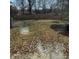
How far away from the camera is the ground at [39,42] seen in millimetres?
2512

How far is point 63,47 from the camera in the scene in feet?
8.29

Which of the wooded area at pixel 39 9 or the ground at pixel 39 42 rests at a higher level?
the wooded area at pixel 39 9

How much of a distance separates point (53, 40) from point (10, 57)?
559 mm

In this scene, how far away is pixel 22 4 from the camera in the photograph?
2.52 m

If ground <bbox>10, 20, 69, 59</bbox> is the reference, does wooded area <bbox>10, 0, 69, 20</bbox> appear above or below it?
above

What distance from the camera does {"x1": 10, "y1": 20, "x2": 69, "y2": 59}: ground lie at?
2.51 meters

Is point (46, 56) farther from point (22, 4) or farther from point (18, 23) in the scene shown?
point (22, 4)

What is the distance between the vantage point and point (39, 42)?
2525mm

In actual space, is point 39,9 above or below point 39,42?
above
